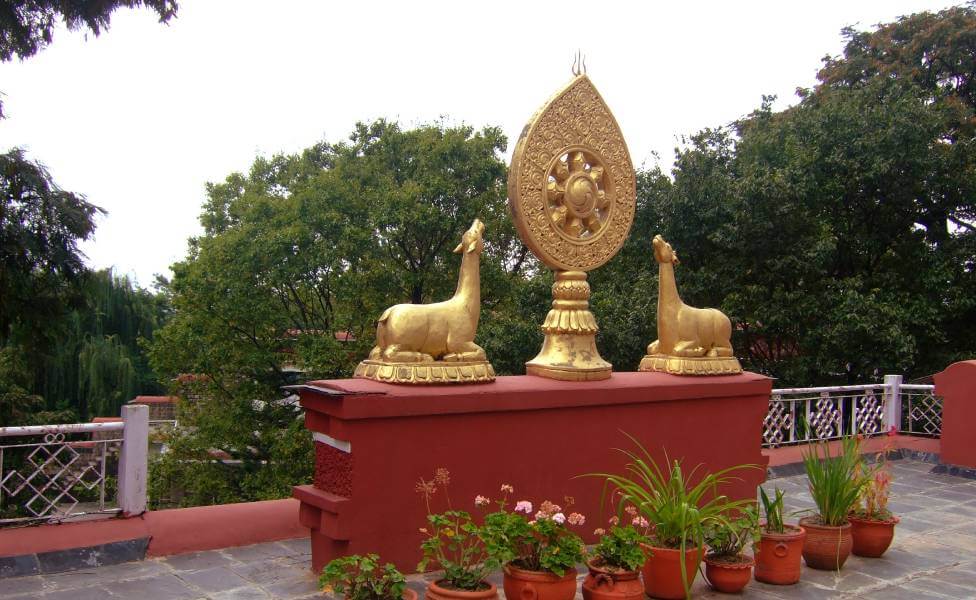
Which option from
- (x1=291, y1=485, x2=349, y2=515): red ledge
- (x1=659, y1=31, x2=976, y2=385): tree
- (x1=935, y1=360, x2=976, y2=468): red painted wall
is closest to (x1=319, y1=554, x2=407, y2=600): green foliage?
(x1=291, y1=485, x2=349, y2=515): red ledge

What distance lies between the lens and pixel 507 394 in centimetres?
423

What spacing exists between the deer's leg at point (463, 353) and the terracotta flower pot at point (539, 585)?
119 centimetres

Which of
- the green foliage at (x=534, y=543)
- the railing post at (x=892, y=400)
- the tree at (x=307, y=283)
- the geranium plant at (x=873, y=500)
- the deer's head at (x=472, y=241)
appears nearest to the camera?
the green foliage at (x=534, y=543)

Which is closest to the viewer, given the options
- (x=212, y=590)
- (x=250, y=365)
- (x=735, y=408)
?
(x=212, y=590)

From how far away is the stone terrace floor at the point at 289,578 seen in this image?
3670 mm

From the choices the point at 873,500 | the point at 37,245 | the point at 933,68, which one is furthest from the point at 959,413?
the point at 933,68

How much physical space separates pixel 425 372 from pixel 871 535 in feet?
9.00

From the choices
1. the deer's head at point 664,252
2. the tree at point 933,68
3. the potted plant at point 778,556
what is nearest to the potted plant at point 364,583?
the potted plant at point 778,556

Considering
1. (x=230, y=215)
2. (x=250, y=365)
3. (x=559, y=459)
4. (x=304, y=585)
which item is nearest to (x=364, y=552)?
(x=304, y=585)

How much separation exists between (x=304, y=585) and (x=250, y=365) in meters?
11.6

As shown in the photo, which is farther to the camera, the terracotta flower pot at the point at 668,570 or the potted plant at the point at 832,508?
the potted plant at the point at 832,508

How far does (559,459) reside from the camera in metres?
4.49

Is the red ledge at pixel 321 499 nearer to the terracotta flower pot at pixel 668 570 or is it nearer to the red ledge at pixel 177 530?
the red ledge at pixel 177 530

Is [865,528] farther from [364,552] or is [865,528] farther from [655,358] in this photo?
[364,552]
